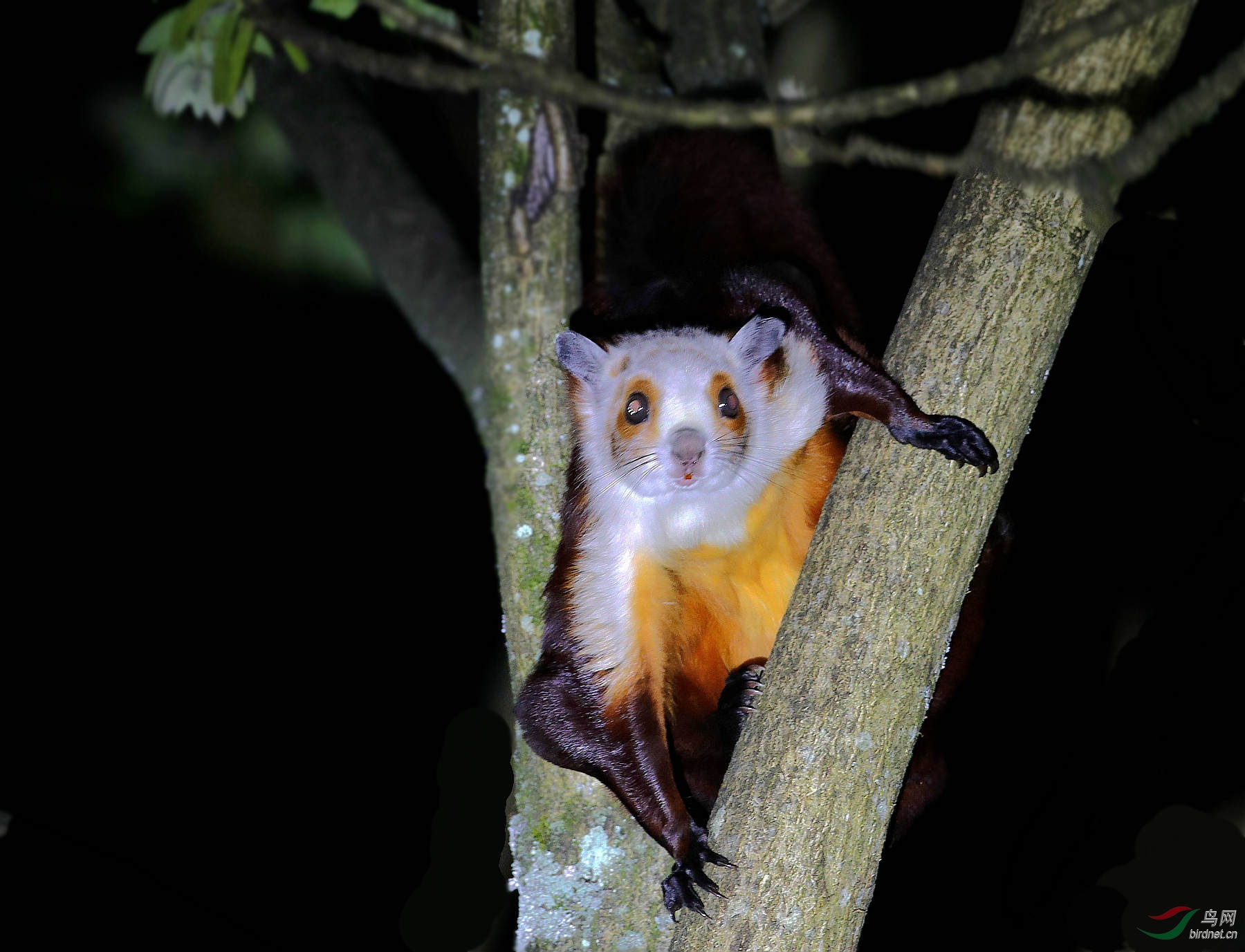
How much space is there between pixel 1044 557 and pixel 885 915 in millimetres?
1828

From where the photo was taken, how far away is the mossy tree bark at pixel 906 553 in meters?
2.54

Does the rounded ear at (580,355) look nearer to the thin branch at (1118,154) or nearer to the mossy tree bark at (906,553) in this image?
the mossy tree bark at (906,553)

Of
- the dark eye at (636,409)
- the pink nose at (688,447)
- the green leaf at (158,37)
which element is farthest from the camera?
the green leaf at (158,37)

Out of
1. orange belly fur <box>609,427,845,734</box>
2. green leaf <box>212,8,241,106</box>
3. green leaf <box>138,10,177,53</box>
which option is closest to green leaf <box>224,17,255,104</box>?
green leaf <box>212,8,241,106</box>

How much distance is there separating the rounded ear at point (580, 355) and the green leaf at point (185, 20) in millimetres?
2111

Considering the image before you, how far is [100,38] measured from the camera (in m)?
5.83

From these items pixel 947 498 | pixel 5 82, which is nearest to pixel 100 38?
pixel 5 82

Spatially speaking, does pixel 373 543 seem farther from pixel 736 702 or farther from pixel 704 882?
pixel 704 882

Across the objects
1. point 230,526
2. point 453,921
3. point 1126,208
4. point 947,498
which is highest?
point 1126,208

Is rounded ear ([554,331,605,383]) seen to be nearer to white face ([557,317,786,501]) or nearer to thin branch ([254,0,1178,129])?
white face ([557,317,786,501])

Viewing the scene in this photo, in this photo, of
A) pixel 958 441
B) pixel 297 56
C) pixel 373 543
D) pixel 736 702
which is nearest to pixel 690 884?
pixel 736 702

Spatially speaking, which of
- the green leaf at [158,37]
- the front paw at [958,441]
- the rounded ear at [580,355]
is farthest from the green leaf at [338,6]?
the front paw at [958,441]

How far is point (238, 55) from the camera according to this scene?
4.02 m

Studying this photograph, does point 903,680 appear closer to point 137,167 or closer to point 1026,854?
point 1026,854
